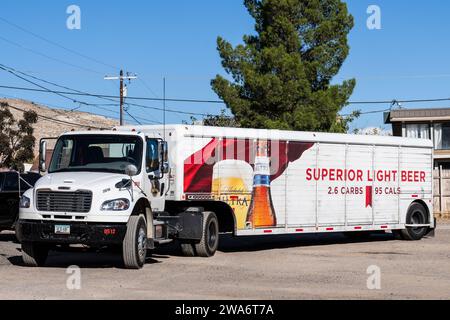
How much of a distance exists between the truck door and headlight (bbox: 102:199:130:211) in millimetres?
1174

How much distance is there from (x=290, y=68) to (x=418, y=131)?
1480 centimetres

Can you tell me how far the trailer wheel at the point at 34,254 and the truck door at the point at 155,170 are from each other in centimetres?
233

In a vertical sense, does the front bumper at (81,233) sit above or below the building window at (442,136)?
below

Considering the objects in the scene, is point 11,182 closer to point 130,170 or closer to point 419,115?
point 130,170

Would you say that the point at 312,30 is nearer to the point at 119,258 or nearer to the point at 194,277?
the point at 119,258

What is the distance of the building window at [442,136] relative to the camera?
4428cm

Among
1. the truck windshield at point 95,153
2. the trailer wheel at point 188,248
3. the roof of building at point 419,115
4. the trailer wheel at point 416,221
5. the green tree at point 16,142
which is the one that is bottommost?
the trailer wheel at point 188,248

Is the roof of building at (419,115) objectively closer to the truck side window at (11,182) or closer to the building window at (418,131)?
the building window at (418,131)

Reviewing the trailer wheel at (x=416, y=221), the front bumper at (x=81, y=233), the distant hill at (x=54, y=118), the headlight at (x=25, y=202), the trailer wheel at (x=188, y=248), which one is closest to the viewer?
the front bumper at (x=81, y=233)

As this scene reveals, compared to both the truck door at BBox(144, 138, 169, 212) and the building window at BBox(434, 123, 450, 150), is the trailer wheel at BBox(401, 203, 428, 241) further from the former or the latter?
the building window at BBox(434, 123, 450, 150)

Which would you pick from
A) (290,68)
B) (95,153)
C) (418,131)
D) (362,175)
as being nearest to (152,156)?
(95,153)

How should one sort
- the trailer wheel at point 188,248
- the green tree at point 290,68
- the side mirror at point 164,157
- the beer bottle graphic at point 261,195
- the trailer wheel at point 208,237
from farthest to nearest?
the green tree at point 290,68 → the beer bottle graphic at point 261,195 → the trailer wheel at point 188,248 → the trailer wheel at point 208,237 → the side mirror at point 164,157

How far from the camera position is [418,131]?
1769 inches

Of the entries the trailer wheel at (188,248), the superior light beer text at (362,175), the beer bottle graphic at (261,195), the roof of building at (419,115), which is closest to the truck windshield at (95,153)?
the trailer wheel at (188,248)
